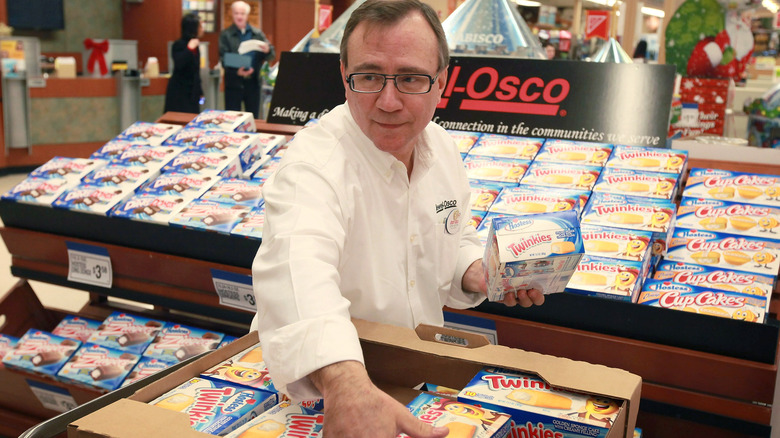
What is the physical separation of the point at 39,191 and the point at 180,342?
0.85 m

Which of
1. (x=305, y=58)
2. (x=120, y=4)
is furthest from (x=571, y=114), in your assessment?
(x=120, y=4)

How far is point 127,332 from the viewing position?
2912 millimetres

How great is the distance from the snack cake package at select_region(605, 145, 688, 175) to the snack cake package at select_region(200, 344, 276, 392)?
166 cm

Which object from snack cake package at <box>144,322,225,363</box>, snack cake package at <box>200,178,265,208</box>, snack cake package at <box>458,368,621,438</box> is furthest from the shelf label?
snack cake package at <box>458,368,621,438</box>

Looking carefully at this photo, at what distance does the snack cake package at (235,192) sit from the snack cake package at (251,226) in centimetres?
7

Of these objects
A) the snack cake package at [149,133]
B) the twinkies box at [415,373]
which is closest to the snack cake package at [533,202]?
the twinkies box at [415,373]

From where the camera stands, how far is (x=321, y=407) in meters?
1.25

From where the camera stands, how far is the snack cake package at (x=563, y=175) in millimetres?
2547

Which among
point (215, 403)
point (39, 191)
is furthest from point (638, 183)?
point (39, 191)

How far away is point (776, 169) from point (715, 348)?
1.07 m

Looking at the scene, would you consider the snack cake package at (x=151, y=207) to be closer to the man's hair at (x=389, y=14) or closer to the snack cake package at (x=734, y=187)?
the man's hair at (x=389, y=14)

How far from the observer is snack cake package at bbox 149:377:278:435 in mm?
1221

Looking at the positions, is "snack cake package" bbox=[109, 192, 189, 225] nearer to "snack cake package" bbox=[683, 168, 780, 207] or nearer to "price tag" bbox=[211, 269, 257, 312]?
"price tag" bbox=[211, 269, 257, 312]

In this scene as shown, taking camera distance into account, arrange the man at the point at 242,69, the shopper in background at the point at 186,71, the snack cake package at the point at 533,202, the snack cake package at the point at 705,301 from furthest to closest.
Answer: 1. the man at the point at 242,69
2. the shopper in background at the point at 186,71
3. the snack cake package at the point at 533,202
4. the snack cake package at the point at 705,301
